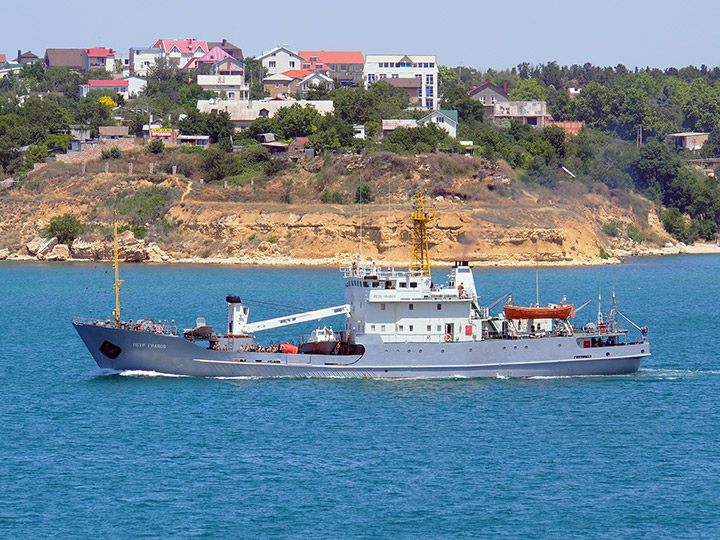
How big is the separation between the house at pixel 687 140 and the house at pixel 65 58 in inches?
3502

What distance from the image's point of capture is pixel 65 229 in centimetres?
10625

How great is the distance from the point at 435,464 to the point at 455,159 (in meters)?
77.8

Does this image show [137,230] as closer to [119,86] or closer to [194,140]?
[194,140]

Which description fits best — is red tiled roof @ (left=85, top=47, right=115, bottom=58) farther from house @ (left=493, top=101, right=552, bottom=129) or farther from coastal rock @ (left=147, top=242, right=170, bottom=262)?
coastal rock @ (left=147, top=242, right=170, bottom=262)

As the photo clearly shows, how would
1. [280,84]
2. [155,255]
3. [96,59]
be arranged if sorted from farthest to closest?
1. [96,59]
2. [280,84]
3. [155,255]

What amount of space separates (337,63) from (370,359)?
11920 centimetres

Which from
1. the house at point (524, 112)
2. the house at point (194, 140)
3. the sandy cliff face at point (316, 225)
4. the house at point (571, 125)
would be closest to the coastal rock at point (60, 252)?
the sandy cliff face at point (316, 225)

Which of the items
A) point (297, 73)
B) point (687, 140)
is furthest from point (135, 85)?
point (687, 140)

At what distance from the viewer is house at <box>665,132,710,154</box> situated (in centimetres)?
15375

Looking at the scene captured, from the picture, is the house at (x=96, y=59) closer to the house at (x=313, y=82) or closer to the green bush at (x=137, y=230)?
the house at (x=313, y=82)

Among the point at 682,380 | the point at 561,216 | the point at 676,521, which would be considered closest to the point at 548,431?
the point at 676,521

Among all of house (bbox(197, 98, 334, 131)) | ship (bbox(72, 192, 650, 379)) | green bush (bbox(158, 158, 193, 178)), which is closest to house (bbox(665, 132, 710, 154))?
house (bbox(197, 98, 334, 131))

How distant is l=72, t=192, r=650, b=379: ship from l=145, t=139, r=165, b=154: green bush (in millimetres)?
70647

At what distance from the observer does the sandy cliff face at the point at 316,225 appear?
9994cm
